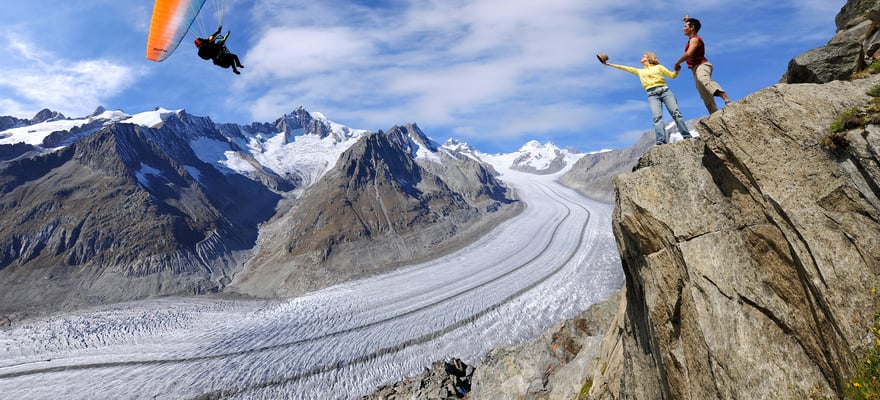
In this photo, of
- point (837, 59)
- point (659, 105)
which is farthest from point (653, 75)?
point (837, 59)

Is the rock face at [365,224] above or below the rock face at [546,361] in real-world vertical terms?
above

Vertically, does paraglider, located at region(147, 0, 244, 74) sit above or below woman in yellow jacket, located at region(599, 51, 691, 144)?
above

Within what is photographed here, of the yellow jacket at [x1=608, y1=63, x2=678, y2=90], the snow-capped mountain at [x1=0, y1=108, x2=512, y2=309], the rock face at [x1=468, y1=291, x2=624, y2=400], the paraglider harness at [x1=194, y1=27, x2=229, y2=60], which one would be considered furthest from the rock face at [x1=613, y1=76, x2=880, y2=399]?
the snow-capped mountain at [x1=0, y1=108, x2=512, y2=309]

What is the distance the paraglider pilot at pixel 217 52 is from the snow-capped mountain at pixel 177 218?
55.0m

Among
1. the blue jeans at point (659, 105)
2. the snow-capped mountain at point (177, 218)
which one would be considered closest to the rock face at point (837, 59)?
the blue jeans at point (659, 105)

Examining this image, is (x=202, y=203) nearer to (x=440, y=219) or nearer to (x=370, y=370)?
(x=440, y=219)

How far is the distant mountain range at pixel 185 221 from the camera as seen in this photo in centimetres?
6969

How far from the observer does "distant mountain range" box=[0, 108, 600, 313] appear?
69.7 metres

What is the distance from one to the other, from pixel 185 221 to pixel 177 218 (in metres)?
2.04

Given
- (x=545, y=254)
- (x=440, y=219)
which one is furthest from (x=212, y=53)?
(x=440, y=219)

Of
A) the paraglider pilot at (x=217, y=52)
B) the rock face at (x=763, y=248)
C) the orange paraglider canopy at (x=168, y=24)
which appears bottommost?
the rock face at (x=763, y=248)

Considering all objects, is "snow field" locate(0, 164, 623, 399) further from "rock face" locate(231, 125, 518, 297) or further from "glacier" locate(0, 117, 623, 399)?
"rock face" locate(231, 125, 518, 297)

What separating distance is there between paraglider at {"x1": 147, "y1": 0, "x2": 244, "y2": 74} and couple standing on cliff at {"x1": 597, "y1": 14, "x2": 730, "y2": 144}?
16.6 m

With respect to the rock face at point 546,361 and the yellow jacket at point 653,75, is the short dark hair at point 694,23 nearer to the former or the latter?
the yellow jacket at point 653,75
